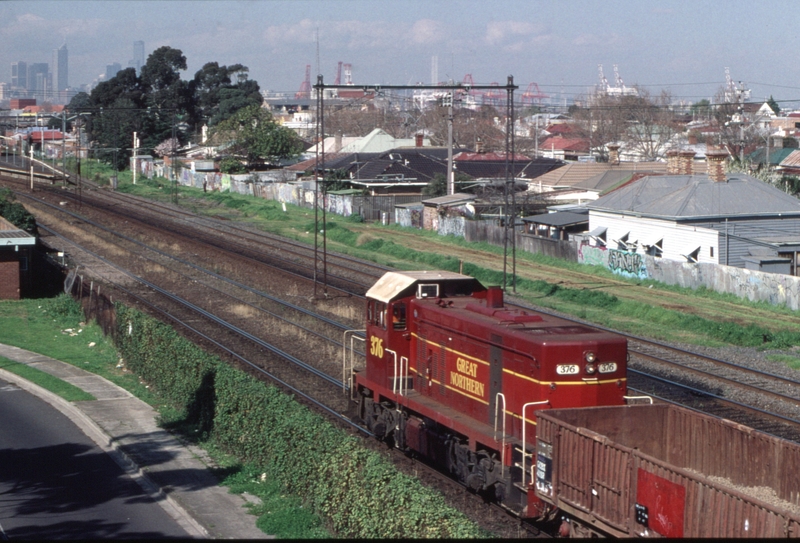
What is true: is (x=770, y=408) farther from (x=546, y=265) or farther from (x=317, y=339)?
(x=546, y=265)

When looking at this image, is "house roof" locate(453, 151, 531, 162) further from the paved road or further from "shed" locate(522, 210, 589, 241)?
the paved road

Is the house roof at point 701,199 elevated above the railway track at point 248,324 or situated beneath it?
elevated above

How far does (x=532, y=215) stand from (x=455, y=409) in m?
43.3

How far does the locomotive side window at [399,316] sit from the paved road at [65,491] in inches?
223

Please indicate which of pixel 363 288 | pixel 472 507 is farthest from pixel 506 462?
pixel 363 288

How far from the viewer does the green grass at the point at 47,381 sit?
2262cm

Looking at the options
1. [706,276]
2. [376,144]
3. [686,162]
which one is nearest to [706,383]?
[706,276]

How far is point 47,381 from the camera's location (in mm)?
24172

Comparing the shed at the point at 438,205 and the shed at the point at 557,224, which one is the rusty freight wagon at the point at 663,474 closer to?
the shed at the point at 557,224

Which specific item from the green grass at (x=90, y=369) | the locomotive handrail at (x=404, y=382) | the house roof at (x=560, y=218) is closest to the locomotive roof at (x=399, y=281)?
the locomotive handrail at (x=404, y=382)

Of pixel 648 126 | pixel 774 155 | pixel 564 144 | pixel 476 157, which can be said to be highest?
pixel 648 126

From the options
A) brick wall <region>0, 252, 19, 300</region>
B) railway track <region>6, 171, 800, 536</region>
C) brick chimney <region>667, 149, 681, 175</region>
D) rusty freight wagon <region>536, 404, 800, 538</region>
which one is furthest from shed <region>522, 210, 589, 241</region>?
rusty freight wagon <region>536, 404, 800, 538</region>

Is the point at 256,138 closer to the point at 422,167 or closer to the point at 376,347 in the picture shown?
the point at 422,167

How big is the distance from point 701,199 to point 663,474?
36211 millimetres
